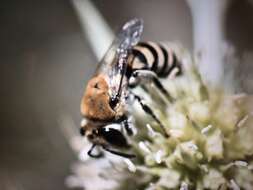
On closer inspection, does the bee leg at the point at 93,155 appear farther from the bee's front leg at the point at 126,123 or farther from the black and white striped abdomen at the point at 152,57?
the black and white striped abdomen at the point at 152,57

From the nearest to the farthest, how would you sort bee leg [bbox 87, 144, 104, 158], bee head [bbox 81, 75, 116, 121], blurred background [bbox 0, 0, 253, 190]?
bee head [bbox 81, 75, 116, 121] < bee leg [bbox 87, 144, 104, 158] < blurred background [bbox 0, 0, 253, 190]

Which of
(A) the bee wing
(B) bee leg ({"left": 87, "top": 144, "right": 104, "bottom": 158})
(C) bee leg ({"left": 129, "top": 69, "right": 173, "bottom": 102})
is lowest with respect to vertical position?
(B) bee leg ({"left": 87, "top": 144, "right": 104, "bottom": 158})

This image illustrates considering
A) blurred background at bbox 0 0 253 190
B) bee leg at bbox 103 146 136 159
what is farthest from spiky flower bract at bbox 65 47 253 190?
blurred background at bbox 0 0 253 190

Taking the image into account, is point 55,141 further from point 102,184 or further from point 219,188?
point 219,188

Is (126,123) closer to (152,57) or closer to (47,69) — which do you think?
(152,57)

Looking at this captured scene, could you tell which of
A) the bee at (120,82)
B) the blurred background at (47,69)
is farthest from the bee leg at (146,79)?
the blurred background at (47,69)

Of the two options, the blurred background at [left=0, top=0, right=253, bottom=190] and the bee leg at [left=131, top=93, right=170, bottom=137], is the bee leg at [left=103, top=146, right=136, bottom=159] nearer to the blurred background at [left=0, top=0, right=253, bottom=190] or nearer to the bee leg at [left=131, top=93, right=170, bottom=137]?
the bee leg at [left=131, top=93, right=170, bottom=137]

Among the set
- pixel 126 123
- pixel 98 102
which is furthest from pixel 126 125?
pixel 98 102

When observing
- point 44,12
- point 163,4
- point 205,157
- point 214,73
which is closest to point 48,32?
point 44,12

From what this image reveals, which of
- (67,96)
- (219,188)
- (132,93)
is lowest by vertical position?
(219,188)
